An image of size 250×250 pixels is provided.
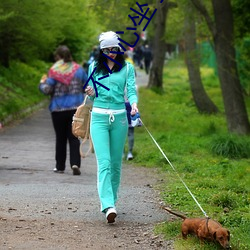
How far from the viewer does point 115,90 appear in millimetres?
7609

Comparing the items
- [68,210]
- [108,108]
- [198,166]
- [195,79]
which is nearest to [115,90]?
[108,108]

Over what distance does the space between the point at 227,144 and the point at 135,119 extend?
6402mm

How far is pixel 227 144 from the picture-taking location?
1367 cm

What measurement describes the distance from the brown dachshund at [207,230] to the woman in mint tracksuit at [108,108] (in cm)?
114

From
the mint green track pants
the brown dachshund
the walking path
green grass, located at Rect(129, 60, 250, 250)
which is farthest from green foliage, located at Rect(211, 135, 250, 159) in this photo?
the brown dachshund

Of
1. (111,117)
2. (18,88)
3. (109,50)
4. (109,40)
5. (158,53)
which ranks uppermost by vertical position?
(109,40)

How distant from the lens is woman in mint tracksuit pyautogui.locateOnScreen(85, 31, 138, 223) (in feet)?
24.7

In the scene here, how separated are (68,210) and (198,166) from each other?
4302mm

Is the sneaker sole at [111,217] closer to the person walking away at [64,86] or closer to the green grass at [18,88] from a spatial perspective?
the person walking away at [64,86]

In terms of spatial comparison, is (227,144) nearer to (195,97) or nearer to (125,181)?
(125,181)

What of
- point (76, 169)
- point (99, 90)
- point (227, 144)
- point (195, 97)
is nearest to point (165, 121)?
point (195, 97)

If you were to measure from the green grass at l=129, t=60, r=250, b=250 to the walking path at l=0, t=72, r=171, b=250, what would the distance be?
289 millimetres

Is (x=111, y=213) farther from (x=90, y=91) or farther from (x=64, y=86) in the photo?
(x=64, y=86)

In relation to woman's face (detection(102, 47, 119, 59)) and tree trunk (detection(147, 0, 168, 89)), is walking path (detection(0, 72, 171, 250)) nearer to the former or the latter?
woman's face (detection(102, 47, 119, 59))
